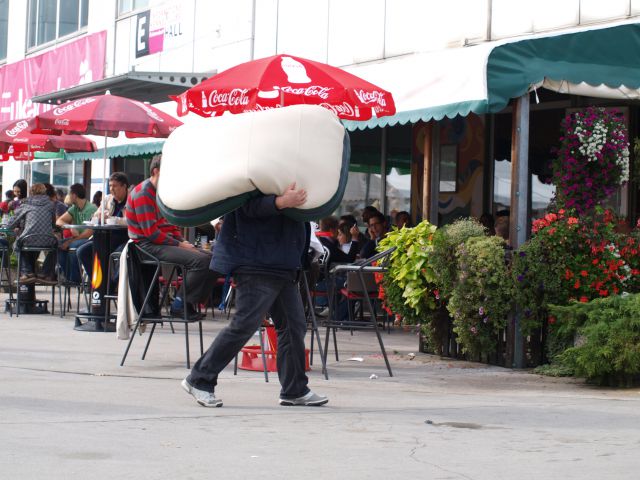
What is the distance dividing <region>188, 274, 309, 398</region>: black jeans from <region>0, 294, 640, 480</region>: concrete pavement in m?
0.19

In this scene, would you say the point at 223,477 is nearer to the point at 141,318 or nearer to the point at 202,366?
the point at 202,366

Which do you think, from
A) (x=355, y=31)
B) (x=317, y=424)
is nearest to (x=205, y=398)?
(x=317, y=424)

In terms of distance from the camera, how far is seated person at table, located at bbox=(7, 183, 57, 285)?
47.0 ft

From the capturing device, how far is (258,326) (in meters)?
7.61

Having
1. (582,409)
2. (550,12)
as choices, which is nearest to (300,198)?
(582,409)

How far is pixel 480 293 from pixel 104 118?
5.54 m

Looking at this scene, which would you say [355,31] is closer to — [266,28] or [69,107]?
[266,28]

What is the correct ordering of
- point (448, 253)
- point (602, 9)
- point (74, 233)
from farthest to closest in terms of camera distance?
1. point (74, 233)
2. point (602, 9)
3. point (448, 253)

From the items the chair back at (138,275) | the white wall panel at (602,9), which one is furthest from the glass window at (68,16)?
the chair back at (138,275)

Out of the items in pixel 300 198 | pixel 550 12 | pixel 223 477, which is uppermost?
pixel 550 12

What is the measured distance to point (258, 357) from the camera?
9.70 meters

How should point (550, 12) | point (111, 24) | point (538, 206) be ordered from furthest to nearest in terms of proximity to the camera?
point (111, 24) < point (538, 206) < point (550, 12)

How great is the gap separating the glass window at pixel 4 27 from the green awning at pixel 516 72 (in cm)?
2393

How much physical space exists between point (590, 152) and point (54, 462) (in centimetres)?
651
